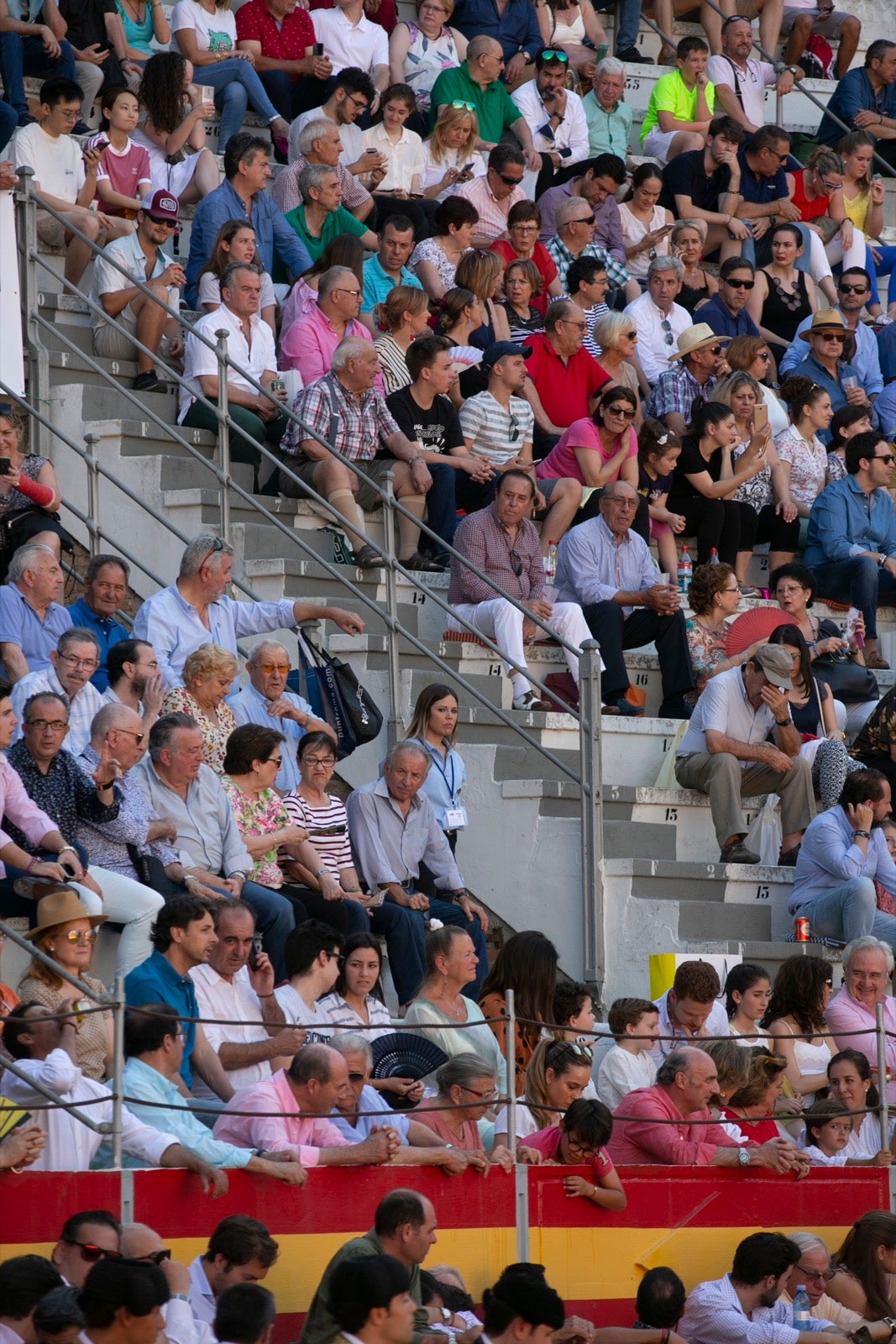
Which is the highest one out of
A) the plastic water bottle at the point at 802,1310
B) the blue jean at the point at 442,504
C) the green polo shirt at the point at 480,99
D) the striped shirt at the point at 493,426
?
the green polo shirt at the point at 480,99

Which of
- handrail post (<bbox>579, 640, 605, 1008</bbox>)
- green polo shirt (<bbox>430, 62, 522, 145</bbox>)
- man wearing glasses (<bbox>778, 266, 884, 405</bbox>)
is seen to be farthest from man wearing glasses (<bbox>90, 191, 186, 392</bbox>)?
man wearing glasses (<bbox>778, 266, 884, 405</bbox>)

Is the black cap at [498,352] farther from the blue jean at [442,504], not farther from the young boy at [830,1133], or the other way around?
the young boy at [830,1133]

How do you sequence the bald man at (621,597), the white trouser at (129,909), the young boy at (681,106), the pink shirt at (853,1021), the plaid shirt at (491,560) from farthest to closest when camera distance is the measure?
the young boy at (681,106) → the bald man at (621,597) → the plaid shirt at (491,560) → the pink shirt at (853,1021) → the white trouser at (129,909)

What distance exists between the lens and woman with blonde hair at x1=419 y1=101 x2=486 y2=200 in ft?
50.2

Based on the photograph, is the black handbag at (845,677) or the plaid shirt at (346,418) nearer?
the plaid shirt at (346,418)

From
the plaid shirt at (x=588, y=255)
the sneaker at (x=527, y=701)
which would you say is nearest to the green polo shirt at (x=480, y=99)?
the plaid shirt at (x=588, y=255)

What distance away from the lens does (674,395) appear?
14.3 metres

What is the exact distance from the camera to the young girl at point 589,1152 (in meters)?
7.88

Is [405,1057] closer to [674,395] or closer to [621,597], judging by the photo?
[621,597]

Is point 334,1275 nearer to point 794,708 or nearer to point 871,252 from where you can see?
point 794,708

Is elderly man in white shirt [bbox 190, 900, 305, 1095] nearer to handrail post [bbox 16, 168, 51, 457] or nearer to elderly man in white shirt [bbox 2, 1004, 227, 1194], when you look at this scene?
elderly man in white shirt [bbox 2, 1004, 227, 1194]

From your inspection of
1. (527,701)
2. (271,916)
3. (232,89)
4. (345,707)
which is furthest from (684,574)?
(271,916)

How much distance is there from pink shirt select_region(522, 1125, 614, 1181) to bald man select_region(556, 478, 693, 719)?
4.05 m

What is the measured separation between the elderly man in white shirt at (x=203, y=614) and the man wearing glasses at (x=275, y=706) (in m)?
0.16
